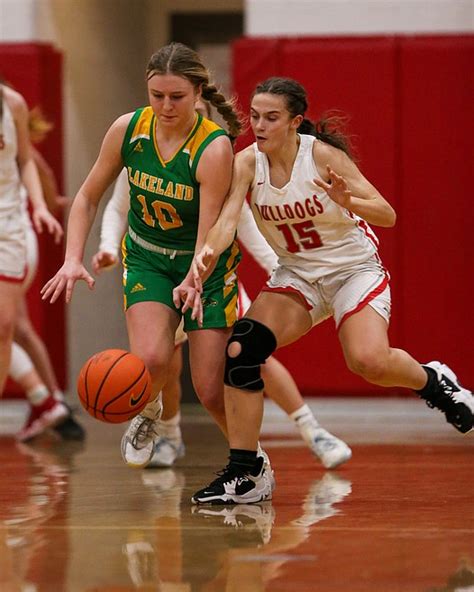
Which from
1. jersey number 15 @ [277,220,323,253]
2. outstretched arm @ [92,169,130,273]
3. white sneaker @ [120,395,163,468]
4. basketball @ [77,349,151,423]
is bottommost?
white sneaker @ [120,395,163,468]

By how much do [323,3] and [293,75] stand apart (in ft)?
1.65

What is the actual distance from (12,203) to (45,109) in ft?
6.79

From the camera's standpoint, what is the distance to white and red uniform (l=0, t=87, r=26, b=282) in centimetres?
616

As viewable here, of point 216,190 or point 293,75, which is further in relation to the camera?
point 293,75

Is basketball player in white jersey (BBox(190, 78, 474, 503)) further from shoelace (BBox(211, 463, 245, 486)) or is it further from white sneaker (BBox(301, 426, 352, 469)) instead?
white sneaker (BBox(301, 426, 352, 469))

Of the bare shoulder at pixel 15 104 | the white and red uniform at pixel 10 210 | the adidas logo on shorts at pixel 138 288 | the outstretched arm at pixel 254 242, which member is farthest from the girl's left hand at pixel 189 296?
the bare shoulder at pixel 15 104

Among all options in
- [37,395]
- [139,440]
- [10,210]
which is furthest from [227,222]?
[37,395]

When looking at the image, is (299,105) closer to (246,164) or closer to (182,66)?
(246,164)

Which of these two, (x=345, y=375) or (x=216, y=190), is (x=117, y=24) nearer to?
(x=345, y=375)

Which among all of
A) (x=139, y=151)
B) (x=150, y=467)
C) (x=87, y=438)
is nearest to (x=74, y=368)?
(x=87, y=438)

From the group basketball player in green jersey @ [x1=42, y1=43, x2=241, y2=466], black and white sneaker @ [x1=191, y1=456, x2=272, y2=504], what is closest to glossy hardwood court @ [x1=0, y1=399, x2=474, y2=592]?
black and white sneaker @ [x1=191, y1=456, x2=272, y2=504]

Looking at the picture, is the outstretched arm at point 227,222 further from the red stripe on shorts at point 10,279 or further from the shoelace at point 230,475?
the red stripe on shorts at point 10,279

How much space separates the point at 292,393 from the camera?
5.82 metres

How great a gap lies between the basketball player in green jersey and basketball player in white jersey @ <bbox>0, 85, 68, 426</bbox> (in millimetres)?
1350
